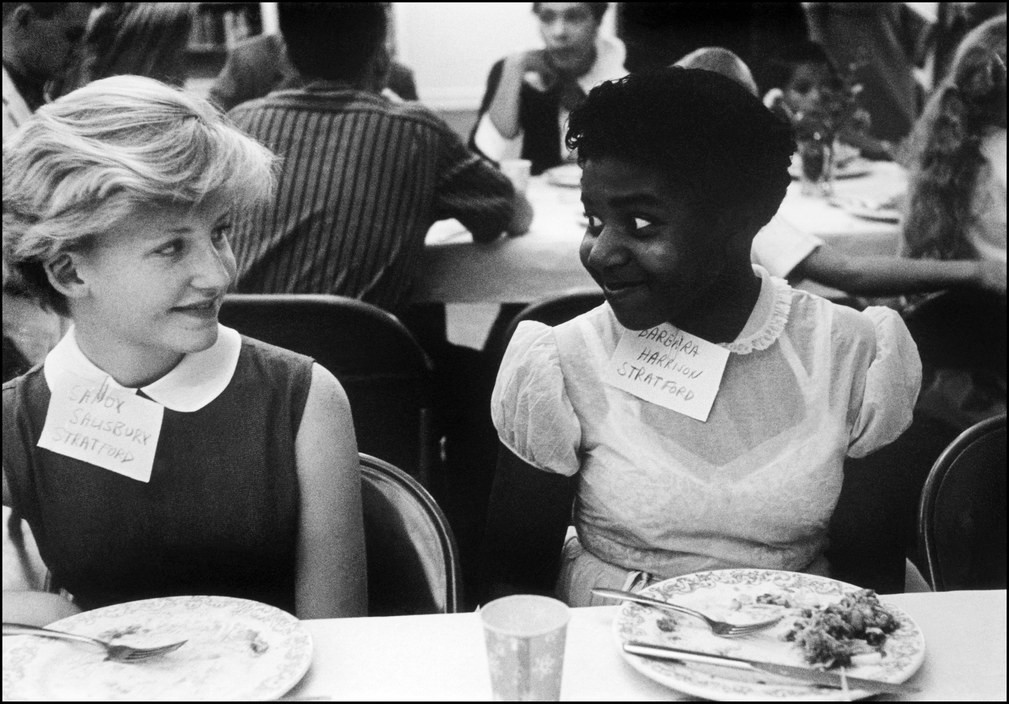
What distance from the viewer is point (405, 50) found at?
628 centimetres

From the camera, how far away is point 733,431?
1.33m

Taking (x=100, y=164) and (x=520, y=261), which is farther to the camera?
(x=520, y=261)

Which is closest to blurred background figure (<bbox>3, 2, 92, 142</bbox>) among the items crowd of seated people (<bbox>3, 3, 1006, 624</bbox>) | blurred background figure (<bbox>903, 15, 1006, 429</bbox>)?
crowd of seated people (<bbox>3, 3, 1006, 624</bbox>)

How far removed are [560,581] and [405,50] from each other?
538 centimetres

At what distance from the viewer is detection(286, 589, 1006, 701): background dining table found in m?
0.95

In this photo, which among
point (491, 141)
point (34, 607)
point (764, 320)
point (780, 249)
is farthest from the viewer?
point (491, 141)

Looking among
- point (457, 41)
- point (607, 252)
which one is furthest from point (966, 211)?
point (457, 41)

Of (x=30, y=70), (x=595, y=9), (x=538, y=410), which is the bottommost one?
(x=538, y=410)

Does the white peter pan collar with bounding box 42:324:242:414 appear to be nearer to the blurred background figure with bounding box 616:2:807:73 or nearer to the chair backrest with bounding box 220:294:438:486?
the chair backrest with bounding box 220:294:438:486

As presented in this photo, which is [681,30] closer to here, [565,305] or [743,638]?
[565,305]

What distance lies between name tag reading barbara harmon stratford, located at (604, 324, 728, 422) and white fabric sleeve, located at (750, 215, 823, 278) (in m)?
0.77

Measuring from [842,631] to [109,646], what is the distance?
2.42ft

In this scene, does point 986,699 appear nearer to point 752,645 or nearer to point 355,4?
point 752,645

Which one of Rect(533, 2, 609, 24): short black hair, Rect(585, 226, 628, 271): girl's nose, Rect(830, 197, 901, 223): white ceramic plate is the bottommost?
Rect(830, 197, 901, 223): white ceramic plate
